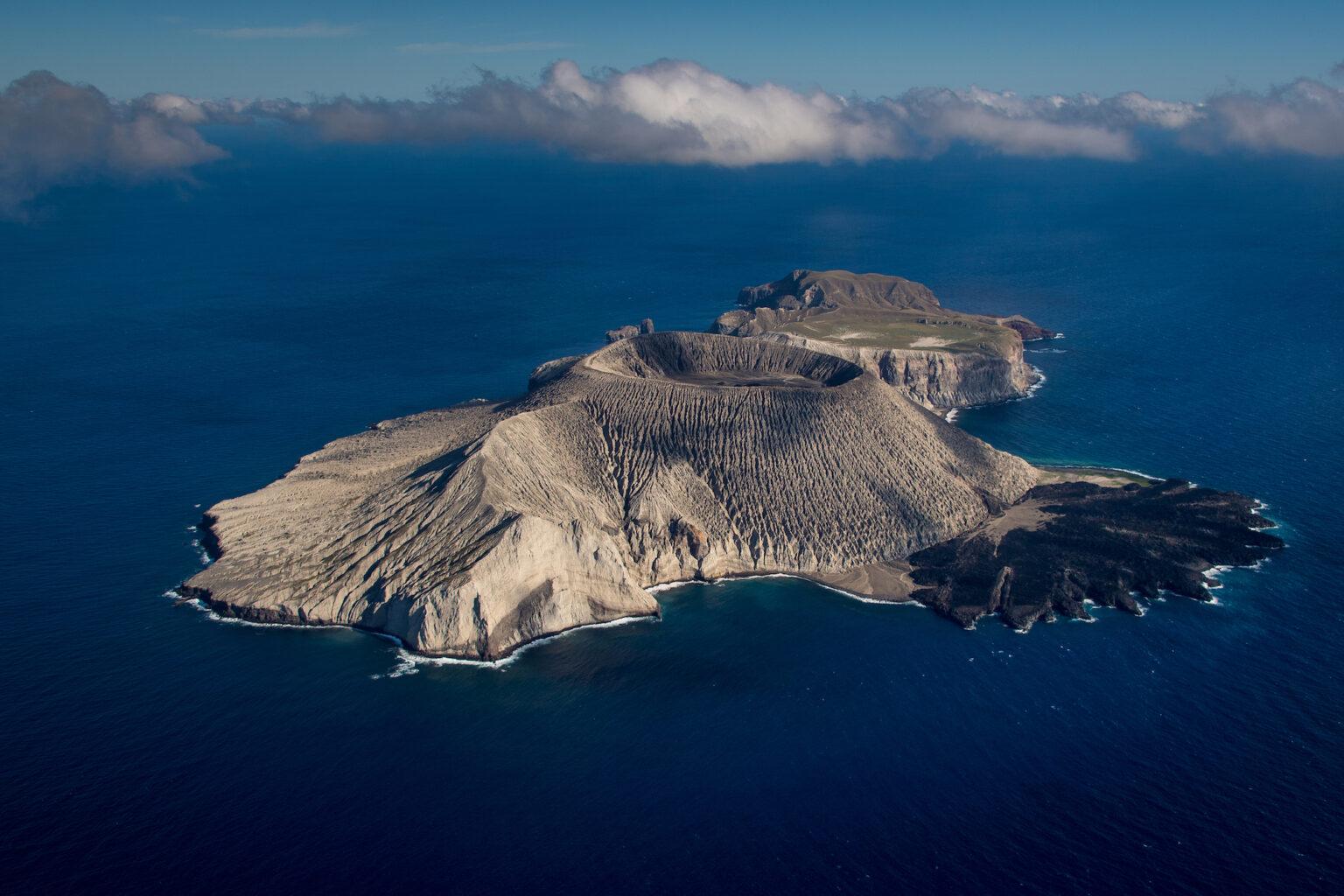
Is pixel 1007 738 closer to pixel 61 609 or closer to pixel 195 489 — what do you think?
pixel 61 609

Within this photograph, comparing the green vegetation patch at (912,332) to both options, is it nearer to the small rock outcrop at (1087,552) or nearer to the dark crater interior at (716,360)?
the dark crater interior at (716,360)

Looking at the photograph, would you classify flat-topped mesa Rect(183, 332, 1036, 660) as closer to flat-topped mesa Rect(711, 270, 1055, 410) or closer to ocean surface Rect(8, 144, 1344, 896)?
ocean surface Rect(8, 144, 1344, 896)

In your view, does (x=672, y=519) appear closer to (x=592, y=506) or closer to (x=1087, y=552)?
(x=592, y=506)

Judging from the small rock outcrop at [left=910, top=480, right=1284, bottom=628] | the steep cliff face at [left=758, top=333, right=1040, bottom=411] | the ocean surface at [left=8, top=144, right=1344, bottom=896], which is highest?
the steep cliff face at [left=758, top=333, right=1040, bottom=411]

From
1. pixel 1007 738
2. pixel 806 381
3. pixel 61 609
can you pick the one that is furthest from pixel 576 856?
pixel 806 381

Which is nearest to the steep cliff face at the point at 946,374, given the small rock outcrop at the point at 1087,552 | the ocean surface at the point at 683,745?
the small rock outcrop at the point at 1087,552

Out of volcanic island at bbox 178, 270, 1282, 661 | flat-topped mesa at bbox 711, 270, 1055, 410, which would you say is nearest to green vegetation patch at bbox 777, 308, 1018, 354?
flat-topped mesa at bbox 711, 270, 1055, 410

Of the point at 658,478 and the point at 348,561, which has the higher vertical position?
the point at 658,478
